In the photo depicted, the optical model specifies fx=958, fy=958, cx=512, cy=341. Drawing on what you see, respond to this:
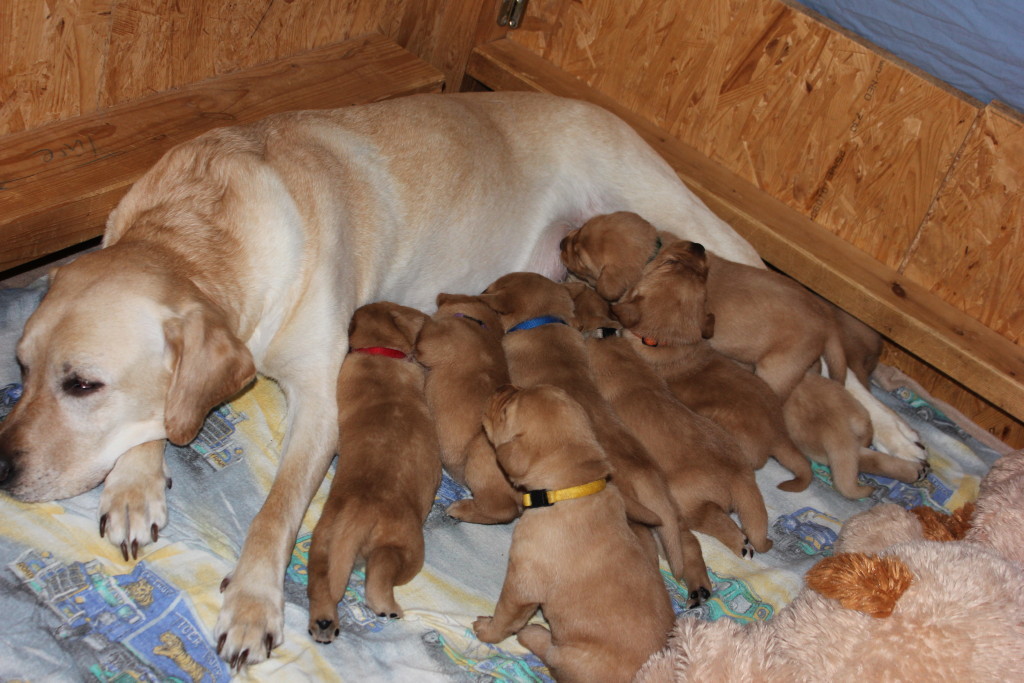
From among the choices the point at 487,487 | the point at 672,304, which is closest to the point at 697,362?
the point at 672,304

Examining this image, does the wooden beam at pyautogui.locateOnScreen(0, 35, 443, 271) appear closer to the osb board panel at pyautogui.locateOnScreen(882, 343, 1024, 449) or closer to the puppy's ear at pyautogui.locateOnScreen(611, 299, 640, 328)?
the puppy's ear at pyautogui.locateOnScreen(611, 299, 640, 328)

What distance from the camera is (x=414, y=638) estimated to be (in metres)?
2.87

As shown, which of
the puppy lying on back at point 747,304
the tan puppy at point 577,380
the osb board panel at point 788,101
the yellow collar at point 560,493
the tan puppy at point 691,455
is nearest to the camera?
the yellow collar at point 560,493

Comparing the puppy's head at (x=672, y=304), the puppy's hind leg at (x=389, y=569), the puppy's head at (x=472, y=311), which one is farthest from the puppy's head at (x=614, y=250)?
the puppy's hind leg at (x=389, y=569)

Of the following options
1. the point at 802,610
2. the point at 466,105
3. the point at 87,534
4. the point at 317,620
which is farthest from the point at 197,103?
the point at 802,610

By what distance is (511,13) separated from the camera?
15.9ft

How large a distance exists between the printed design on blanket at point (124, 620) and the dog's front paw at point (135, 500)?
0.09m

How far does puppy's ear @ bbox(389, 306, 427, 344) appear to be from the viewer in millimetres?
3355

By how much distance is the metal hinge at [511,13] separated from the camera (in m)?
4.82

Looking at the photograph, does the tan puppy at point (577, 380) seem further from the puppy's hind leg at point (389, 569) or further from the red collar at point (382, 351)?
the puppy's hind leg at point (389, 569)

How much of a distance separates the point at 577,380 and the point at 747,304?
0.89 meters

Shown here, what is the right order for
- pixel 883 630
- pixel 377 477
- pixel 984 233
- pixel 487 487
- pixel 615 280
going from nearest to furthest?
pixel 883 630, pixel 377 477, pixel 487 487, pixel 615 280, pixel 984 233

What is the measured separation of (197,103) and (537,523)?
7.53ft

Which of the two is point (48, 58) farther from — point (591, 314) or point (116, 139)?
point (591, 314)
